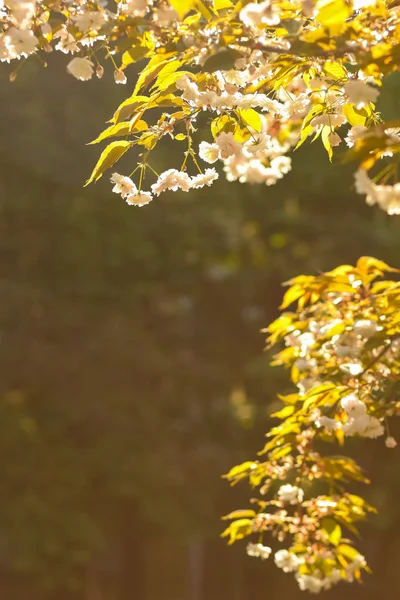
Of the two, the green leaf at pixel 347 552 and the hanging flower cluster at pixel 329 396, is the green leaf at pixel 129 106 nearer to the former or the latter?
the hanging flower cluster at pixel 329 396

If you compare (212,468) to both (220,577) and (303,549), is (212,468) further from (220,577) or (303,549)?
(303,549)

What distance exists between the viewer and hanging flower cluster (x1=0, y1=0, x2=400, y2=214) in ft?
8.61

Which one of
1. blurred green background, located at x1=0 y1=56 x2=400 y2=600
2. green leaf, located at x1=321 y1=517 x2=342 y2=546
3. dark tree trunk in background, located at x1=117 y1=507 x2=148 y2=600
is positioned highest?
blurred green background, located at x1=0 y1=56 x2=400 y2=600

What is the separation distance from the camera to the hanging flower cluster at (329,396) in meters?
3.81

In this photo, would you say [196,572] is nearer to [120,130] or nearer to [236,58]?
[120,130]

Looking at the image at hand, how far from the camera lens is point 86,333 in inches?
609

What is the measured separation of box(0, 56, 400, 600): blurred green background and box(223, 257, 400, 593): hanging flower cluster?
10.0m

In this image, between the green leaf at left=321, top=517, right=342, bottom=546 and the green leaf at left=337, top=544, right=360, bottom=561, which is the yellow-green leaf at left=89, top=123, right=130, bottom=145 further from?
the green leaf at left=337, top=544, right=360, bottom=561

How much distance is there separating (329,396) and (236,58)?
171 cm

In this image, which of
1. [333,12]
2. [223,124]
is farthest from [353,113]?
[333,12]

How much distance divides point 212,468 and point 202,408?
4.59 ft

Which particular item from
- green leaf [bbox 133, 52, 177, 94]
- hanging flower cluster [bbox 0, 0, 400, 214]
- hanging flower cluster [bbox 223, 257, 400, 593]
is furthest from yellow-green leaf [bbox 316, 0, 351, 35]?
hanging flower cluster [bbox 223, 257, 400, 593]

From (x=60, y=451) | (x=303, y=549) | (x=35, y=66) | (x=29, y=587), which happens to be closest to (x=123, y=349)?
(x=60, y=451)

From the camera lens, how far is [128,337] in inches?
602
